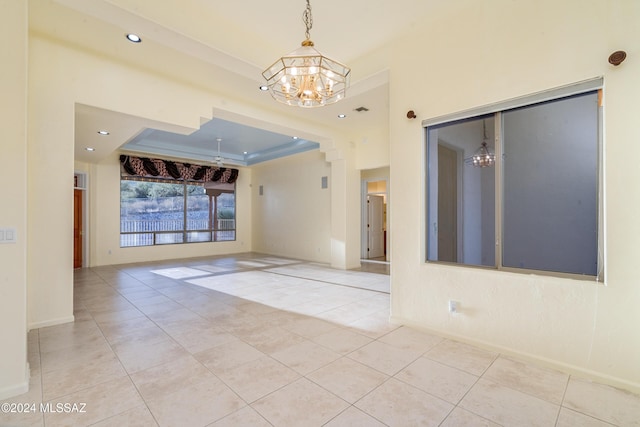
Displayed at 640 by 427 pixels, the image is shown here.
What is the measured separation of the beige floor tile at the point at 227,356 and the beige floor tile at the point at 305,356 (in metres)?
0.22

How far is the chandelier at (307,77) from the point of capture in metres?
2.34

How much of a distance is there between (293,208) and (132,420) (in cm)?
724

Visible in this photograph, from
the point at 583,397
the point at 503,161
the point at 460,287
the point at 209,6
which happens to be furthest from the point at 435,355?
the point at 209,6

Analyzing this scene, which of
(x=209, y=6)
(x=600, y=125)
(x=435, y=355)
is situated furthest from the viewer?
(x=209, y=6)

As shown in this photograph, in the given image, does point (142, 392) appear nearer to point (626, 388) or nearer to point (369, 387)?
point (369, 387)

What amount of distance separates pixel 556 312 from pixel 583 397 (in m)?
0.59

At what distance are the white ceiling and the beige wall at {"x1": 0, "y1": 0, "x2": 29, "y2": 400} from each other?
3.00 ft

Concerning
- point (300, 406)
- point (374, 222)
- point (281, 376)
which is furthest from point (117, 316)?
point (374, 222)

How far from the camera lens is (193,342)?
9.20 ft

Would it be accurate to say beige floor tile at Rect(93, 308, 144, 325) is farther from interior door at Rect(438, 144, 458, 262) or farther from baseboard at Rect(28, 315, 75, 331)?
interior door at Rect(438, 144, 458, 262)

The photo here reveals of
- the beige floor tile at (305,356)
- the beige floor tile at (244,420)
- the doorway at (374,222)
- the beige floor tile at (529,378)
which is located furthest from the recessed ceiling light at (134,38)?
the doorway at (374,222)

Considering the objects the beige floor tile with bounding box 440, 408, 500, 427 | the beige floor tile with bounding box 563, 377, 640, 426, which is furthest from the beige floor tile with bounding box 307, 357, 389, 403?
the beige floor tile with bounding box 563, 377, 640, 426

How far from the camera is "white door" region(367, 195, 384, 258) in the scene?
8.70 meters

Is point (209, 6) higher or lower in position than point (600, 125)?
higher
